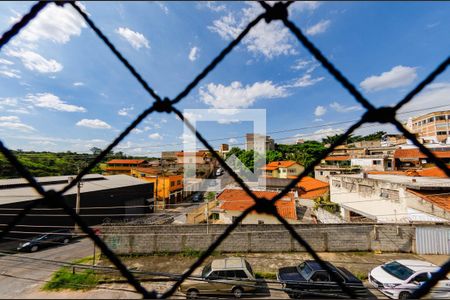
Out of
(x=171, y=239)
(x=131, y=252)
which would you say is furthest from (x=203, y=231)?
(x=131, y=252)

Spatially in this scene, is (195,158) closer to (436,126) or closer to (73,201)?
(73,201)

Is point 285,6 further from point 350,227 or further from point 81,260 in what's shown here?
point 81,260

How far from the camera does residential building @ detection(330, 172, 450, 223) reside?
1045cm

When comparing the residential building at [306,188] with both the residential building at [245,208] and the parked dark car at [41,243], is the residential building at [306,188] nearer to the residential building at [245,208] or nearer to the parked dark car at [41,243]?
the residential building at [245,208]

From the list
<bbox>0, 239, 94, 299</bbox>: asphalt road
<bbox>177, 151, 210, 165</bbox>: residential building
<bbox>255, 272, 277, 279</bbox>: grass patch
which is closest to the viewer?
<bbox>0, 239, 94, 299</bbox>: asphalt road

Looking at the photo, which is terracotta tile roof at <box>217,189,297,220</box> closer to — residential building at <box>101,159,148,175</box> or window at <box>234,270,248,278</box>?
window at <box>234,270,248,278</box>

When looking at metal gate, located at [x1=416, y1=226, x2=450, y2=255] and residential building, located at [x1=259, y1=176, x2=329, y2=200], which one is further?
residential building, located at [x1=259, y1=176, x2=329, y2=200]

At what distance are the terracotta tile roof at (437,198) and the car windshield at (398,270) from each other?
188 inches

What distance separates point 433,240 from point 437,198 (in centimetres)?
222

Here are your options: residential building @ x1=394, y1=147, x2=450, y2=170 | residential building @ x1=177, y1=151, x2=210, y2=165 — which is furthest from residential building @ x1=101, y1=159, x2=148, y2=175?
residential building @ x1=394, y1=147, x2=450, y2=170

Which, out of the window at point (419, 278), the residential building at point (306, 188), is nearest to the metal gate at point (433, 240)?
the window at point (419, 278)

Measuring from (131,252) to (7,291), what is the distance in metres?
4.37

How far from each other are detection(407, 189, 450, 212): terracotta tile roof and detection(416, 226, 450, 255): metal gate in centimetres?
113

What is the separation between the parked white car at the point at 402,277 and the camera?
6648 millimetres
